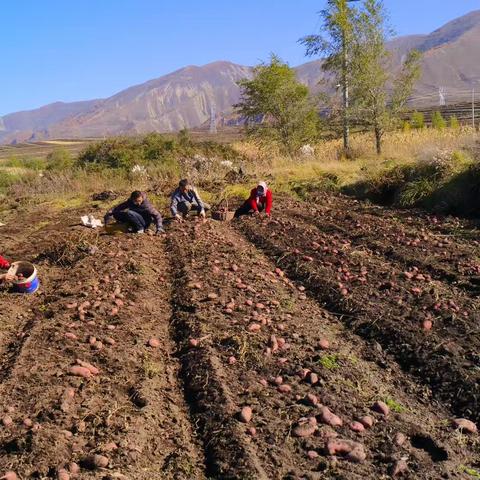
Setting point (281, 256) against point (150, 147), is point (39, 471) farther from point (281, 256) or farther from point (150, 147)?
point (150, 147)

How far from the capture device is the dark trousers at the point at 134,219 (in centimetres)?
879

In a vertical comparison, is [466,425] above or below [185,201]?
below

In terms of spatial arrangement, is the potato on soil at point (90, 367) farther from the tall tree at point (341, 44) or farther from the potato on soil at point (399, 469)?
the tall tree at point (341, 44)

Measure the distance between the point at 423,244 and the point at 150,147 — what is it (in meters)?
17.7

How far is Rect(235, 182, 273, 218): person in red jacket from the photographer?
9.66 m

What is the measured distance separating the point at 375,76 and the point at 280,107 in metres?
3.89

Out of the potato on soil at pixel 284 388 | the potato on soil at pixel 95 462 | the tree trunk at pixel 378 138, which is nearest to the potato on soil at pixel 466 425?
the potato on soil at pixel 284 388

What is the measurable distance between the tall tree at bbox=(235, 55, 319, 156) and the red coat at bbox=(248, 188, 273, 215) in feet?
28.2

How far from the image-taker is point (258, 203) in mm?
10062

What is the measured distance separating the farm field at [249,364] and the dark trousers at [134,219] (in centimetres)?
144

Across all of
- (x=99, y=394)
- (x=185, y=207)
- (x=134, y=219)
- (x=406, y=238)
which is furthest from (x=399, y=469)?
(x=185, y=207)

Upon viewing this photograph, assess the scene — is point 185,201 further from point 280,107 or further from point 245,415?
point 280,107

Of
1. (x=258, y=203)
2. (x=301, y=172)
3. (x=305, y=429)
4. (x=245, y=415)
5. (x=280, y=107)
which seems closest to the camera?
(x=305, y=429)

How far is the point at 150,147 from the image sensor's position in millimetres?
23156
